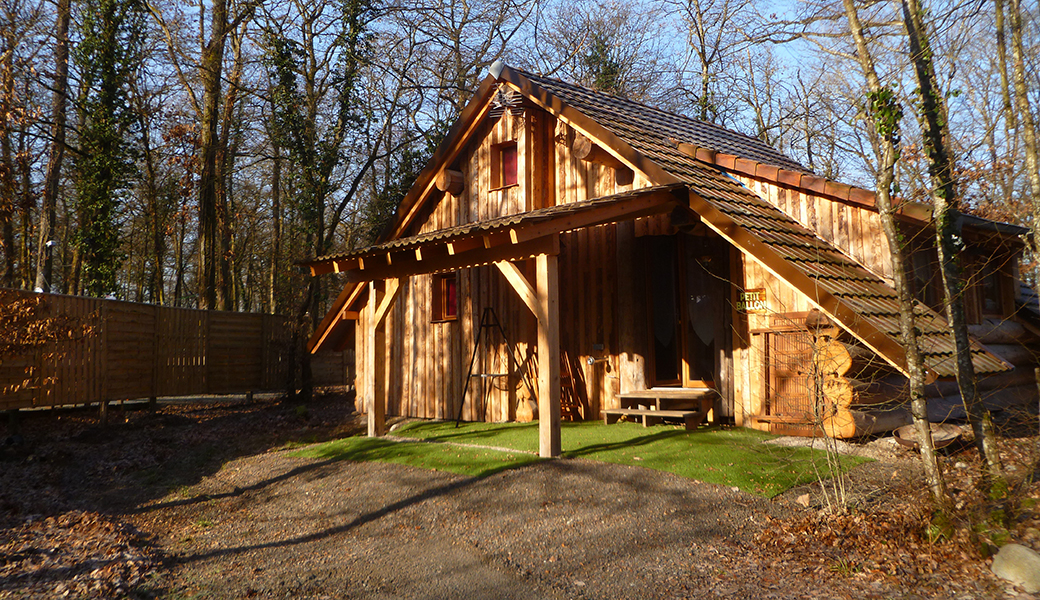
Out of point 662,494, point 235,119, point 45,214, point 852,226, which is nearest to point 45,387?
point 45,214

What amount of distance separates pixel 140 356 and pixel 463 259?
8540 mm

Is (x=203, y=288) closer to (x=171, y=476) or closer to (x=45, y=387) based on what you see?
(x=45, y=387)

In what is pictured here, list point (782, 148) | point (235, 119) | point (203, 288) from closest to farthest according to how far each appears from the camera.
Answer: point (203, 288) → point (235, 119) → point (782, 148)

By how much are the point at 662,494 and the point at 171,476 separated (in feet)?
22.4

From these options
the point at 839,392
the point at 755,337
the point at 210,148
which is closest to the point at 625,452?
the point at 839,392

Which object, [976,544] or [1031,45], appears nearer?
[976,544]

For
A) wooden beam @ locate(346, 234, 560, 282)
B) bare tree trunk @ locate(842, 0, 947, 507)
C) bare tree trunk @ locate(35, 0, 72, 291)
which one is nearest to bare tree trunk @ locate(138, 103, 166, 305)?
bare tree trunk @ locate(35, 0, 72, 291)

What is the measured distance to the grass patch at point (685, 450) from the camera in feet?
22.0

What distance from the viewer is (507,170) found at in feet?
39.5

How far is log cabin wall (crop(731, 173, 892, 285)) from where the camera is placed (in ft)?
28.4

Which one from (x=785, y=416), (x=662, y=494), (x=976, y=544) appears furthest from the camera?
(x=785, y=416)

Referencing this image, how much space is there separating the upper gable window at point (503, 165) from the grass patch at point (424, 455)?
15.6 ft

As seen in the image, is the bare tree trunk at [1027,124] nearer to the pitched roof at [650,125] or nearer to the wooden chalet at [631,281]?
the wooden chalet at [631,281]

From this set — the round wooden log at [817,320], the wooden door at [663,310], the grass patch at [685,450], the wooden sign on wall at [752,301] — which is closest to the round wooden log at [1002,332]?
the wooden sign on wall at [752,301]
